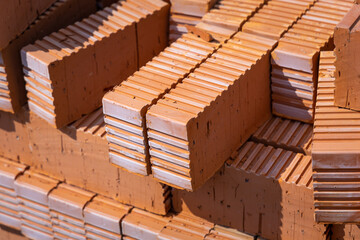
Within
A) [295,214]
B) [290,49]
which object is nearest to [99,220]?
[295,214]

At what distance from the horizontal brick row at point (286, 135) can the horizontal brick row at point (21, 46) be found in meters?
2.86

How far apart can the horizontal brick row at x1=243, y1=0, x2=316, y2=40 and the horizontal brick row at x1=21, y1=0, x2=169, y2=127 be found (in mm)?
1260

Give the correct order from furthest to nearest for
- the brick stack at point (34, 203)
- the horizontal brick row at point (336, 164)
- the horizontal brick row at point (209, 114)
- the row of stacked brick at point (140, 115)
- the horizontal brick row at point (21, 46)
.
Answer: the brick stack at point (34, 203) < the horizontal brick row at point (21, 46) < the row of stacked brick at point (140, 115) < the horizontal brick row at point (209, 114) < the horizontal brick row at point (336, 164)

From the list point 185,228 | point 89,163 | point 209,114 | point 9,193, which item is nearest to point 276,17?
point 209,114

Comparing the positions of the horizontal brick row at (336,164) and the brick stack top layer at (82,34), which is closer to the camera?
the horizontal brick row at (336,164)

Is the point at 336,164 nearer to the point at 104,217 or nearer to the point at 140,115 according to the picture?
the point at 140,115

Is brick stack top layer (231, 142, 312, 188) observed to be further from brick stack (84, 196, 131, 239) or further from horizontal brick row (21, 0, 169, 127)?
horizontal brick row (21, 0, 169, 127)

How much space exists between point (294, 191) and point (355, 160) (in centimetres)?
Result: 96

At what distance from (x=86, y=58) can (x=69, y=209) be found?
186cm

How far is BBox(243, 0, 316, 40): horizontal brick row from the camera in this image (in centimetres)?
813

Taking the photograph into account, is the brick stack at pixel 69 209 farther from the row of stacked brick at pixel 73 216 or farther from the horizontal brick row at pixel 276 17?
the horizontal brick row at pixel 276 17

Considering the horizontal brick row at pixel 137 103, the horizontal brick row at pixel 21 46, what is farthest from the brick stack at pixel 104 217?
the horizontal brick row at pixel 21 46

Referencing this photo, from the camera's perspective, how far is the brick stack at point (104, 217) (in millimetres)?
8266

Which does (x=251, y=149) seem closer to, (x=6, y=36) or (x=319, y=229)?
(x=319, y=229)
